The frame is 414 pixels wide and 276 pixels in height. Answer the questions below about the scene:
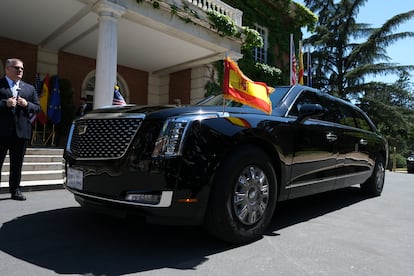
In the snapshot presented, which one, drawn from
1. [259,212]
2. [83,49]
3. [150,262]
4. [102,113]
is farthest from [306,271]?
[83,49]

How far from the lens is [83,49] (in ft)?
38.3

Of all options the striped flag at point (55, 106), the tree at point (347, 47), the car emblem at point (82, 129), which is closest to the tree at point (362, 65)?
the tree at point (347, 47)

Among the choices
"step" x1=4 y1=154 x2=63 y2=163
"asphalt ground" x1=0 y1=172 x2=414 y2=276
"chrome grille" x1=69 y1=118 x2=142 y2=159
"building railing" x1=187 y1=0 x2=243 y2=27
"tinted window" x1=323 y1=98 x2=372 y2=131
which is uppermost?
"building railing" x1=187 y1=0 x2=243 y2=27

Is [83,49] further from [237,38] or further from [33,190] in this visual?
[33,190]

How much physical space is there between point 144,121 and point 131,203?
643 mm

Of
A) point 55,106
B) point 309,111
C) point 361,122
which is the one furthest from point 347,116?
point 55,106

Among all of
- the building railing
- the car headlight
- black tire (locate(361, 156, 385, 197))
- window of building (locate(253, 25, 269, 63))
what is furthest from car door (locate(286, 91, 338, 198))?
window of building (locate(253, 25, 269, 63))

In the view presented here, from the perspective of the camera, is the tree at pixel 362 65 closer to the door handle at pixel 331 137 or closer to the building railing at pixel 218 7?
the building railing at pixel 218 7

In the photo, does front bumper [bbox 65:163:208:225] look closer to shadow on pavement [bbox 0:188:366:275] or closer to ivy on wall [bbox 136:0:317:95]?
shadow on pavement [bbox 0:188:366:275]

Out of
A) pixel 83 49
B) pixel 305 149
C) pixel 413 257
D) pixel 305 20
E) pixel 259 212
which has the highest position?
pixel 305 20

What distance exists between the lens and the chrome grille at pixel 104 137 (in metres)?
2.68

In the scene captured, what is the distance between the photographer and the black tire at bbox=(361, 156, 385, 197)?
19.0 feet

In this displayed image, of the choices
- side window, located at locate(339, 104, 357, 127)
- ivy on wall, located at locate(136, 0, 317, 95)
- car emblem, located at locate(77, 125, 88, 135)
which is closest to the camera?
car emblem, located at locate(77, 125, 88, 135)

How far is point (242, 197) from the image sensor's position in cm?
284
